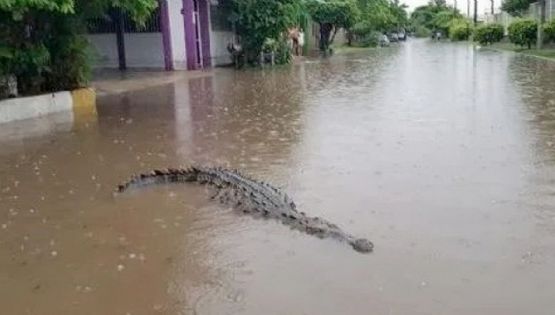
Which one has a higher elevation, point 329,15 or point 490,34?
point 329,15

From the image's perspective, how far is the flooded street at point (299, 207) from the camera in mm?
4156

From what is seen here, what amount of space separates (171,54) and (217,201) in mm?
16521

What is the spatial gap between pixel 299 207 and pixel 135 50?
708 inches

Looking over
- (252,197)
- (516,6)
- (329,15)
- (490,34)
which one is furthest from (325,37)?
(252,197)

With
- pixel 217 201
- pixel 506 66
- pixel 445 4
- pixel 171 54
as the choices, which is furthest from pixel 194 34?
pixel 445 4

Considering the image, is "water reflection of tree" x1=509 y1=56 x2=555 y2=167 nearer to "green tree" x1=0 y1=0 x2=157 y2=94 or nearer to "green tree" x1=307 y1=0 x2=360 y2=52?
"green tree" x1=0 y1=0 x2=157 y2=94

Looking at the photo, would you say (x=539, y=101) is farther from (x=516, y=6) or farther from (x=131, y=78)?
(x=516, y=6)

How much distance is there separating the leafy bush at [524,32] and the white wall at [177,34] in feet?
56.8

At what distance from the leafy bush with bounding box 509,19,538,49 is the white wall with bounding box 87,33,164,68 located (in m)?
17.9

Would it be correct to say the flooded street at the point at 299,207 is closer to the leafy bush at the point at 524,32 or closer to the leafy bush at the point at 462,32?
the leafy bush at the point at 524,32

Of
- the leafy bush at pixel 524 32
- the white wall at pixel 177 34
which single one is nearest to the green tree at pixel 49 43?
the white wall at pixel 177 34

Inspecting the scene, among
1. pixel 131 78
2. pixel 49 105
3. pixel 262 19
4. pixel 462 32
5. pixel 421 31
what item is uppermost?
pixel 421 31

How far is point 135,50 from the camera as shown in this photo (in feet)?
74.9

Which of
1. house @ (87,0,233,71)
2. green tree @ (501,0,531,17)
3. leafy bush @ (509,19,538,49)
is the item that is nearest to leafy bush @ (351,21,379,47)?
green tree @ (501,0,531,17)
